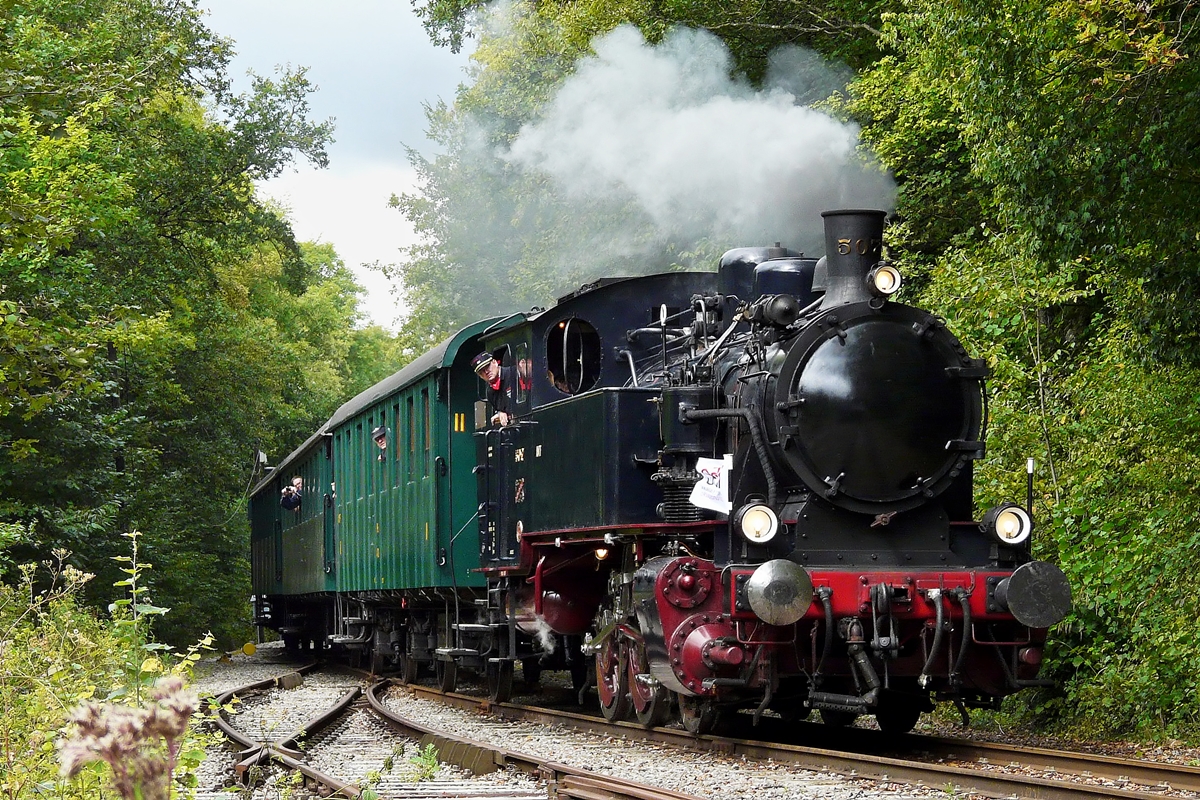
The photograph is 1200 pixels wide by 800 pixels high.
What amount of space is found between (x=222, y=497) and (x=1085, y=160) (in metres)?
24.3

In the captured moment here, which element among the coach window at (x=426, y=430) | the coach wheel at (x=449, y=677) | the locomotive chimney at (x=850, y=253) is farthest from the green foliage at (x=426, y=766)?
the coach wheel at (x=449, y=677)

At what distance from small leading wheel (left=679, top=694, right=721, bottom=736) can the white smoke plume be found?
545 cm

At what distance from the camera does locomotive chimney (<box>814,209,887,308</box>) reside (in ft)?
26.0

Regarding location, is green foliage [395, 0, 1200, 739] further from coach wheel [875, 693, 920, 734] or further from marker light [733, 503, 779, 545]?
marker light [733, 503, 779, 545]

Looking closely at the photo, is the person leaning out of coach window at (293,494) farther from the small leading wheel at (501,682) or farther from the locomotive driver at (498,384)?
the locomotive driver at (498,384)

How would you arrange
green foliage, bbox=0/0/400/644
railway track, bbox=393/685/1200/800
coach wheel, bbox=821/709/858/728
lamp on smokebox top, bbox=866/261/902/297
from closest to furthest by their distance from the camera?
railway track, bbox=393/685/1200/800 < lamp on smokebox top, bbox=866/261/902/297 < coach wheel, bbox=821/709/858/728 < green foliage, bbox=0/0/400/644

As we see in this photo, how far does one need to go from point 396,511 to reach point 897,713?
699 cm

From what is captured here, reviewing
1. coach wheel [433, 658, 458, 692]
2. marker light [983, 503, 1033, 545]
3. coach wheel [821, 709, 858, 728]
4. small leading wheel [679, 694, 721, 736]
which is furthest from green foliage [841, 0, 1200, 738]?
coach wheel [433, 658, 458, 692]

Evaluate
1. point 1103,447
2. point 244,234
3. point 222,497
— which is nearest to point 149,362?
point 244,234

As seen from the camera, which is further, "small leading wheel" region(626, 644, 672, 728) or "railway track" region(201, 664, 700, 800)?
"small leading wheel" region(626, 644, 672, 728)

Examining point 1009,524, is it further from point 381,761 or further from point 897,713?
point 381,761

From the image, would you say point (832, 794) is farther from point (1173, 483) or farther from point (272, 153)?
point (272, 153)

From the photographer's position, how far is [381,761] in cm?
818

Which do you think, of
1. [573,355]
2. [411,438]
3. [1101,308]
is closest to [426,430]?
[411,438]
